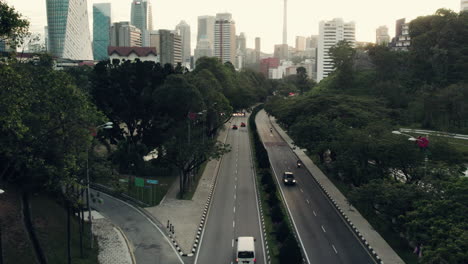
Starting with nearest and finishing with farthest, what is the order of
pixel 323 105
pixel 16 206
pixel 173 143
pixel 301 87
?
pixel 16 206 < pixel 173 143 < pixel 323 105 < pixel 301 87

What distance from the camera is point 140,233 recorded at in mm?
32625

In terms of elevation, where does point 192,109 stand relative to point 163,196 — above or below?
above

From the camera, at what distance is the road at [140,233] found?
92.0ft

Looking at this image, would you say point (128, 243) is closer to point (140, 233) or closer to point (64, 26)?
point (140, 233)

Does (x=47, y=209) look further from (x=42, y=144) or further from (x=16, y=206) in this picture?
(x=42, y=144)

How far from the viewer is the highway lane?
92.5ft

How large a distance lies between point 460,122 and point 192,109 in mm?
48162

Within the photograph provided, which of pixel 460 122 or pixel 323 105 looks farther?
pixel 460 122

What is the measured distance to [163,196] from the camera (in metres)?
42.6

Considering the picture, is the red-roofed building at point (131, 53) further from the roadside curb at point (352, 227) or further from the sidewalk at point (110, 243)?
the sidewalk at point (110, 243)

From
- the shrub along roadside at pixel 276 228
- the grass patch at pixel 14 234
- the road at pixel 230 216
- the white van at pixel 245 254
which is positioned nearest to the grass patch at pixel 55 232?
the grass patch at pixel 14 234

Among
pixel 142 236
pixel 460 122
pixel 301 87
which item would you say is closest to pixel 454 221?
pixel 142 236

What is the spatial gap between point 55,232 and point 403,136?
98.4ft

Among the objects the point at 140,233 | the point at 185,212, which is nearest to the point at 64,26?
the point at 185,212
